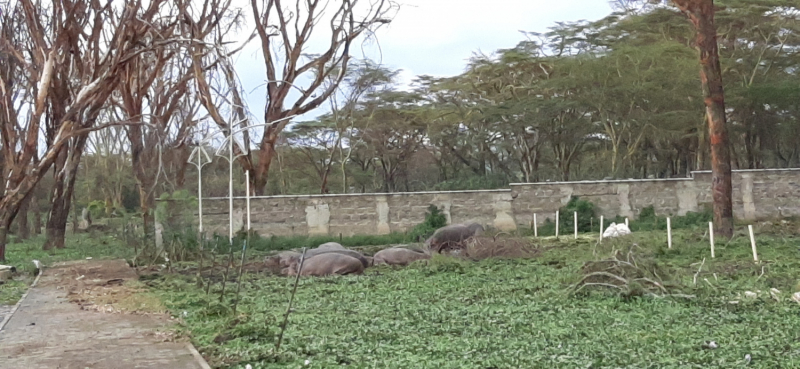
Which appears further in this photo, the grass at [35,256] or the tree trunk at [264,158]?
the tree trunk at [264,158]

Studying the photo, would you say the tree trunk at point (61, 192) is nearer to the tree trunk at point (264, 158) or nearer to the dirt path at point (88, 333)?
the tree trunk at point (264, 158)

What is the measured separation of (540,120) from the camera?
32375 mm

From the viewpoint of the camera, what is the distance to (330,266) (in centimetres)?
1406

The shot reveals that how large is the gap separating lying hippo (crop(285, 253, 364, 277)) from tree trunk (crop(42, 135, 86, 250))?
1200cm

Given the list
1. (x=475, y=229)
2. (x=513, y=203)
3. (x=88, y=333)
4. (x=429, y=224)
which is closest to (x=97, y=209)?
(x=429, y=224)

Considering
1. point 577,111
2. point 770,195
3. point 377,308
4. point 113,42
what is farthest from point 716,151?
point 577,111

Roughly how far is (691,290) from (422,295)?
10.6ft

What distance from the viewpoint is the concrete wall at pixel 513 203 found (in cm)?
2359

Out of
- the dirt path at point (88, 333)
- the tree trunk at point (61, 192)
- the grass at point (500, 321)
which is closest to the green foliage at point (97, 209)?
the tree trunk at point (61, 192)

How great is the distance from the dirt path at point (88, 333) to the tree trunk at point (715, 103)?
12.1 m

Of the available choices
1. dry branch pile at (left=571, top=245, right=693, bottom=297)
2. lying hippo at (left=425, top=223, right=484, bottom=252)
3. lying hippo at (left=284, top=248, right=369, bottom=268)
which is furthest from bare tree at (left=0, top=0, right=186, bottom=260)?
dry branch pile at (left=571, top=245, right=693, bottom=297)

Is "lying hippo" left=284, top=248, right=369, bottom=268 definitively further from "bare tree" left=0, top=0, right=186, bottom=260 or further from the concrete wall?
the concrete wall

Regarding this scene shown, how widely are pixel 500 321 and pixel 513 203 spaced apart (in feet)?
53.6

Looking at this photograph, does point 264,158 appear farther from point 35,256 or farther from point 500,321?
point 500,321
